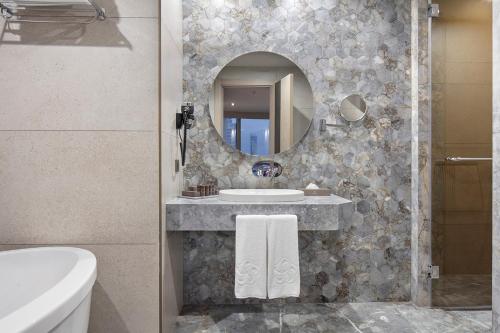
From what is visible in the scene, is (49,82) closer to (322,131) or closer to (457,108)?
(322,131)

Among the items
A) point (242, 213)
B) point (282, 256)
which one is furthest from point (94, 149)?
point (282, 256)

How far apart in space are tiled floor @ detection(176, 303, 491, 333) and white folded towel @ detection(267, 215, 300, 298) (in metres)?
0.39

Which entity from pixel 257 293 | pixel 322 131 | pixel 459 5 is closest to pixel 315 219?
pixel 257 293

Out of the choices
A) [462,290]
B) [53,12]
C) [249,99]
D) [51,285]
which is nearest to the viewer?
[51,285]

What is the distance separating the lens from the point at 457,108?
7.99ft

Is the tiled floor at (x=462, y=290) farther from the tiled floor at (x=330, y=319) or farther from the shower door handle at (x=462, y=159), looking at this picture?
the shower door handle at (x=462, y=159)

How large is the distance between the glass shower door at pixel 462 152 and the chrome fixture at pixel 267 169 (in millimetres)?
1146

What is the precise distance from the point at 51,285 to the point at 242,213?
998 millimetres

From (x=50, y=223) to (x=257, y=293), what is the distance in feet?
3.85

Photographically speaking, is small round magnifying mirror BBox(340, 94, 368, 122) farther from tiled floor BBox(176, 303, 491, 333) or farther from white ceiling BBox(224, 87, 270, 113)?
tiled floor BBox(176, 303, 491, 333)

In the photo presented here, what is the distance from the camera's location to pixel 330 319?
2328mm

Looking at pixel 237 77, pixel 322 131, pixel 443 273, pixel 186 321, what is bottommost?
pixel 186 321

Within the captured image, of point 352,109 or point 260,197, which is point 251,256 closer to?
point 260,197

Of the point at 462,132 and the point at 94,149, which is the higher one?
the point at 462,132
